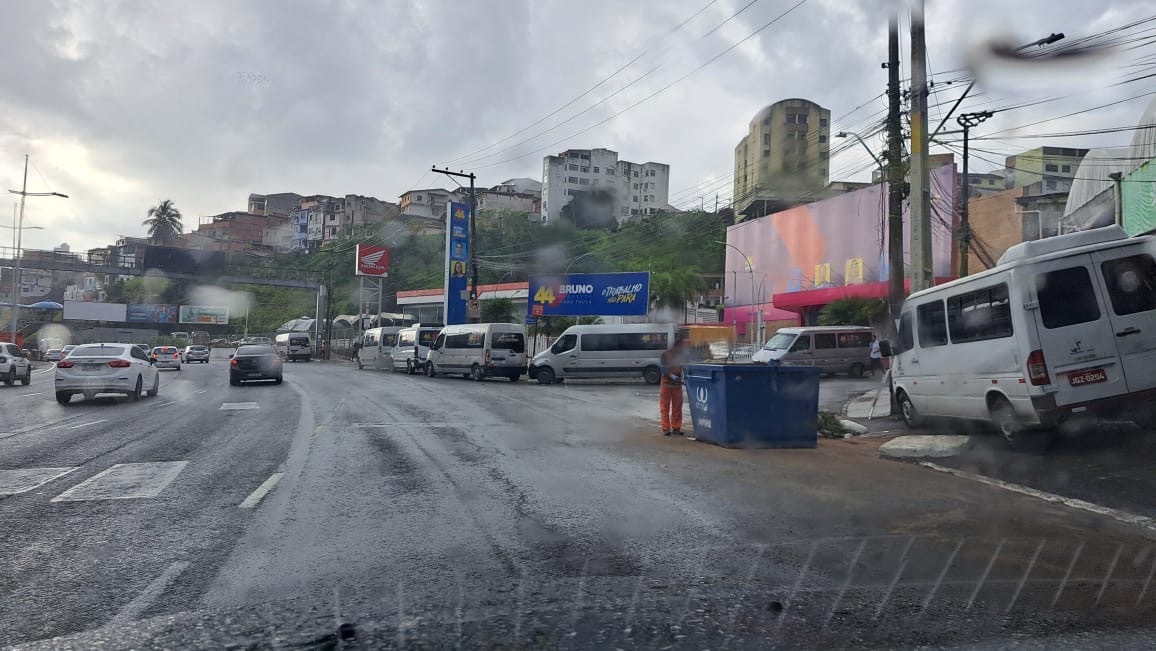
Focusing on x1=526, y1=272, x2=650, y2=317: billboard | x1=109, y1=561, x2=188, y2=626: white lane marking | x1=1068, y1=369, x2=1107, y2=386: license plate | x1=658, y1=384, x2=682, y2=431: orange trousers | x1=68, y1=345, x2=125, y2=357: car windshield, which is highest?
x1=526, y1=272, x2=650, y2=317: billboard

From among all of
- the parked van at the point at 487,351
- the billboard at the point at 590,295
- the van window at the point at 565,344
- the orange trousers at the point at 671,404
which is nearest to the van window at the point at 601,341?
the van window at the point at 565,344

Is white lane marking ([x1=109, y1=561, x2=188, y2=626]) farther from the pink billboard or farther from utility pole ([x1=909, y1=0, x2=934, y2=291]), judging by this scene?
the pink billboard

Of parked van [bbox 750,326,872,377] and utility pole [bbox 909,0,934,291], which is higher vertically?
utility pole [bbox 909,0,934,291]

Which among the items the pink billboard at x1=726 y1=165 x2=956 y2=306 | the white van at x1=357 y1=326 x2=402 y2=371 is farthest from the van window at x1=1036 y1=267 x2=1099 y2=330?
the white van at x1=357 y1=326 x2=402 y2=371

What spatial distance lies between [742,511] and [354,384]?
Answer: 2256 centimetres

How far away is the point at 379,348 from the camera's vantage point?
42938mm

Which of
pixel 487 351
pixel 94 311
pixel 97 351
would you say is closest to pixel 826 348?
pixel 487 351

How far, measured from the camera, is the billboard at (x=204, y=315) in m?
85.8

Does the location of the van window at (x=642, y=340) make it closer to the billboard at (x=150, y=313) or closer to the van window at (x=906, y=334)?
the van window at (x=906, y=334)

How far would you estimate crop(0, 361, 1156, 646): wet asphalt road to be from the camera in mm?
4438

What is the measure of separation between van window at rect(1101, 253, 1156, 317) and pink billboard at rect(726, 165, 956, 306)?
25517 millimetres

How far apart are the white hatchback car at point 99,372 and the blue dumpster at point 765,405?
1522 cm

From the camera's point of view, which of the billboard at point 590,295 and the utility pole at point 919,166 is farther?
the billboard at point 590,295

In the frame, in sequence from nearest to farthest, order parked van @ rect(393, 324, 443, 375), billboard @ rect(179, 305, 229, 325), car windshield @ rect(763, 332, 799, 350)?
1. car windshield @ rect(763, 332, 799, 350)
2. parked van @ rect(393, 324, 443, 375)
3. billboard @ rect(179, 305, 229, 325)
